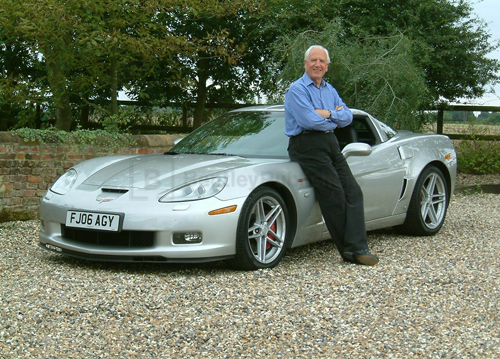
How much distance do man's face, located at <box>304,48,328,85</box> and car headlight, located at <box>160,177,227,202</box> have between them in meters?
1.22

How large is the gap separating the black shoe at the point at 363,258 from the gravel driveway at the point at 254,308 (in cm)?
6

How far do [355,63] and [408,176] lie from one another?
4993 millimetres

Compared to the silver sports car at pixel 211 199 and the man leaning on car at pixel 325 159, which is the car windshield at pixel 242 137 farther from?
the man leaning on car at pixel 325 159

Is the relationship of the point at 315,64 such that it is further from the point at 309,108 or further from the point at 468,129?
the point at 468,129

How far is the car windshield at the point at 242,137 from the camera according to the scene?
5523 millimetres

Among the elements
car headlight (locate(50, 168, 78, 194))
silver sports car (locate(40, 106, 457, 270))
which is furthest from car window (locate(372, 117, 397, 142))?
car headlight (locate(50, 168, 78, 194))

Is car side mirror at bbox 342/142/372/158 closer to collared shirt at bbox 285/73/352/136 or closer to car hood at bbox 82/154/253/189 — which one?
collared shirt at bbox 285/73/352/136

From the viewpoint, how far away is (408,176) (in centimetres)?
636

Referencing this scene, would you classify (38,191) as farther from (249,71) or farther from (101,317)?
(249,71)

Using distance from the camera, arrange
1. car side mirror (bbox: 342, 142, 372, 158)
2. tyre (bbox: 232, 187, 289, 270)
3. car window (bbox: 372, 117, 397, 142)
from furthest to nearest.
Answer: car window (bbox: 372, 117, 397, 142)
car side mirror (bbox: 342, 142, 372, 158)
tyre (bbox: 232, 187, 289, 270)

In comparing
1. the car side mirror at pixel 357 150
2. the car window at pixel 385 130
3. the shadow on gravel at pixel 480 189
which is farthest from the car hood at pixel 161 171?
the shadow on gravel at pixel 480 189

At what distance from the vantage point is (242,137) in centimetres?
573

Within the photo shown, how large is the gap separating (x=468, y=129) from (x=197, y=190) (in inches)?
403

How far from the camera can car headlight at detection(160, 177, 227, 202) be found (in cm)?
463
